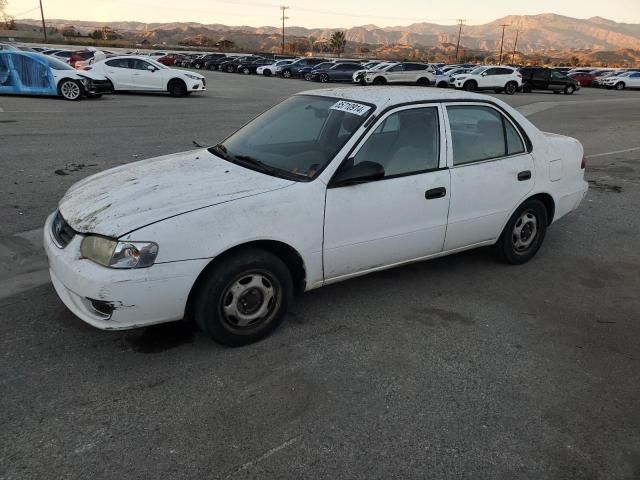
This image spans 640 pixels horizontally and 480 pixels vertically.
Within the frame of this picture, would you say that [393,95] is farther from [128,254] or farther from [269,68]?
[269,68]

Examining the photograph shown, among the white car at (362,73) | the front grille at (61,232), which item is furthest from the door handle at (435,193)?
the white car at (362,73)

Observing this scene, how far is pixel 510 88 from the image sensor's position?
30.7 metres

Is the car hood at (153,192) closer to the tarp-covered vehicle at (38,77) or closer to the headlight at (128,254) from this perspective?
the headlight at (128,254)

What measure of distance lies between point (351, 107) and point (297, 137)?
490 millimetres

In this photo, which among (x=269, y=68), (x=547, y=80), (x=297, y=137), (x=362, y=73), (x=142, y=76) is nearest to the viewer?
(x=297, y=137)

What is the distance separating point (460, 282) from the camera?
15.4 feet

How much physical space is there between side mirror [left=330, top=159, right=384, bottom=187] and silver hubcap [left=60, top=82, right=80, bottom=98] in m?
15.4

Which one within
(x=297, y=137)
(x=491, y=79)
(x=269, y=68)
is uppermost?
(x=297, y=137)

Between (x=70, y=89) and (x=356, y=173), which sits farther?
(x=70, y=89)

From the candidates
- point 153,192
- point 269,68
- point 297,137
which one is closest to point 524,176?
point 297,137

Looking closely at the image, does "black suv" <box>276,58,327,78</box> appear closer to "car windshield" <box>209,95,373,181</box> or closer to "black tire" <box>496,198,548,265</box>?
"black tire" <box>496,198,548,265</box>

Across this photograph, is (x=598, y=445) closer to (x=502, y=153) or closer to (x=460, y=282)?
(x=460, y=282)

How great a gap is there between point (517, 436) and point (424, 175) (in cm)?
199

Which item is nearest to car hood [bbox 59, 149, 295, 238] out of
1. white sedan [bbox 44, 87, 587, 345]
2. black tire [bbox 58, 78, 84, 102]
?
white sedan [bbox 44, 87, 587, 345]
